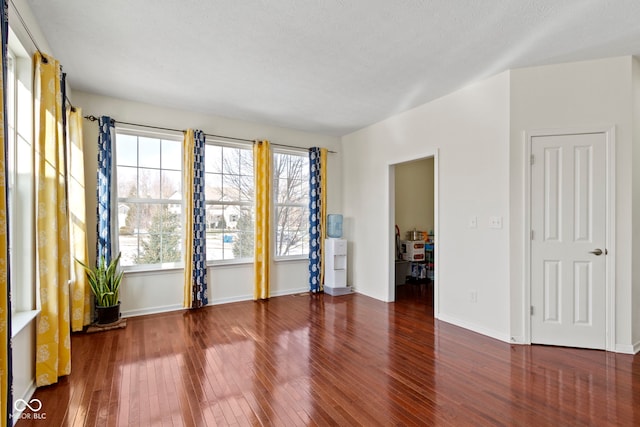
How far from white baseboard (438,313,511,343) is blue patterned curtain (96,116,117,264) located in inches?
161

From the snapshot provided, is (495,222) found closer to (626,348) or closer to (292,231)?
(626,348)

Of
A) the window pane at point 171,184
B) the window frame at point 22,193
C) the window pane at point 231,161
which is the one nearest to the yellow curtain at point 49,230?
the window frame at point 22,193

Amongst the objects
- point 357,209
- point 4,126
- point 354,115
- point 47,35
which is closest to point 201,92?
point 47,35

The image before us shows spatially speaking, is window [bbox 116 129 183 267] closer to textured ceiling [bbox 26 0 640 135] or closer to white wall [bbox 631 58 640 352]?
textured ceiling [bbox 26 0 640 135]

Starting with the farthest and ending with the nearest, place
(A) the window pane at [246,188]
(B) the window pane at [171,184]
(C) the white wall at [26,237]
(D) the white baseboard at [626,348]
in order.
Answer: (A) the window pane at [246,188] < (B) the window pane at [171,184] < (D) the white baseboard at [626,348] < (C) the white wall at [26,237]

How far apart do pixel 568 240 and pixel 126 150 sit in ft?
16.9

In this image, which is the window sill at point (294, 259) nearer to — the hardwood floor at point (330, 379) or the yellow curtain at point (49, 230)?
the hardwood floor at point (330, 379)

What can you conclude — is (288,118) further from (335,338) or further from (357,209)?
(335,338)

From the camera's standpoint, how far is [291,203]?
17.6ft

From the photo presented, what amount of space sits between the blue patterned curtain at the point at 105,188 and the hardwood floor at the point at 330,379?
100 cm

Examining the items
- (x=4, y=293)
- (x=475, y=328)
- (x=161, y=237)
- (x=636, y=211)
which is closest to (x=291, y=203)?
(x=161, y=237)

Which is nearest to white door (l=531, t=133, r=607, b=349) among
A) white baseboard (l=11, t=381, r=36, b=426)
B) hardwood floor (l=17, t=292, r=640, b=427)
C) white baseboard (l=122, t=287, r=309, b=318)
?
hardwood floor (l=17, t=292, r=640, b=427)

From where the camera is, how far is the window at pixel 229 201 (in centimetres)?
464

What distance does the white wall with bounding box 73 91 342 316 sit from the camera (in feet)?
12.6
